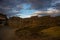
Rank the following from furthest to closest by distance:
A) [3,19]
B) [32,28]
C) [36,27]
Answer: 1. [3,19]
2. [36,27]
3. [32,28]

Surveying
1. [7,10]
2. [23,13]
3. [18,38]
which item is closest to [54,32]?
[18,38]

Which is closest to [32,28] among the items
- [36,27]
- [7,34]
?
[36,27]

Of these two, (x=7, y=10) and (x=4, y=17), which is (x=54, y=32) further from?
(x=7, y=10)

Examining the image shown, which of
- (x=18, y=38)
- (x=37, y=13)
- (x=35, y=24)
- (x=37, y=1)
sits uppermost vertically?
(x=37, y=1)

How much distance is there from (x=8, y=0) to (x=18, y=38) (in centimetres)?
326

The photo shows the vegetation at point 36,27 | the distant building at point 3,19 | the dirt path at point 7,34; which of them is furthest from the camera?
the distant building at point 3,19

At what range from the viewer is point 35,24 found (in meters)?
6.88

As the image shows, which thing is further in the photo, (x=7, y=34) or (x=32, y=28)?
(x=7, y=34)

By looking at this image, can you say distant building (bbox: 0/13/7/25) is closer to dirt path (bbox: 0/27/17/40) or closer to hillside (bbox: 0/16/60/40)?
hillside (bbox: 0/16/60/40)

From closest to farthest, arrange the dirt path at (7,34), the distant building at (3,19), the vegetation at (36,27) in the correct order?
the vegetation at (36,27), the dirt path at (7,34), the distant building at (3,19)

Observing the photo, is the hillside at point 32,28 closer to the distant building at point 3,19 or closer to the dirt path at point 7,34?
the dirt path at point 7,34

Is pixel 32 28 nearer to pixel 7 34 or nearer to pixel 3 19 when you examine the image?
pixel 7 34

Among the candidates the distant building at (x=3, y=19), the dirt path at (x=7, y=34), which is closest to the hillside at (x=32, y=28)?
the dirt path at (x=7, y=34)

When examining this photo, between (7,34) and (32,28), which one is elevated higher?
Result: (32,28)
